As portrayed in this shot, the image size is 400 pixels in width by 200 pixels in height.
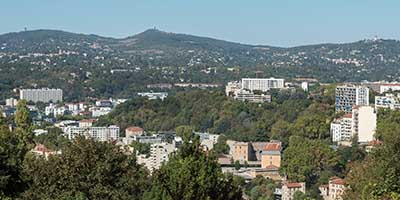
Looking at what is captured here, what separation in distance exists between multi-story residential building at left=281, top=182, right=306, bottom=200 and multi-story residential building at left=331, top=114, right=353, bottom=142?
10.9 metres

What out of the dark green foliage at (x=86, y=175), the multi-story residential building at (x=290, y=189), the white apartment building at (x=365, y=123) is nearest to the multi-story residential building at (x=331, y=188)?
the multi-story residential building at (x=290, y=189)

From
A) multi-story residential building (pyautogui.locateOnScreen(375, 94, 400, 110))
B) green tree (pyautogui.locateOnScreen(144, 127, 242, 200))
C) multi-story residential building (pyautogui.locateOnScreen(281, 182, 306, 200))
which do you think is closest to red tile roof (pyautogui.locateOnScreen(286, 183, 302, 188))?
multi-story residential building (pyautogui.locateOnScreen(281, 182, 306, 200))

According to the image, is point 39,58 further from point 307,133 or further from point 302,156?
point 302,156

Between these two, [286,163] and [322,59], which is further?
[322,59]

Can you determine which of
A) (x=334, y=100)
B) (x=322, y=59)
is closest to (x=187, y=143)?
(x=334, y=100)

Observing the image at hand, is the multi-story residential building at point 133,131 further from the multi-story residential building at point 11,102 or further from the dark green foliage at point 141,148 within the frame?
the multi-story residential building at point 11,102

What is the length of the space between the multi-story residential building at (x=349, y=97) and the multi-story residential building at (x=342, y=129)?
21.4 ft

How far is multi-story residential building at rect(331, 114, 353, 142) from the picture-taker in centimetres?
3531

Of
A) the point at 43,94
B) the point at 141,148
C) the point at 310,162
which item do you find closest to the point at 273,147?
the point at 141,148

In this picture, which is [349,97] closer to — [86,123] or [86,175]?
[86,123]

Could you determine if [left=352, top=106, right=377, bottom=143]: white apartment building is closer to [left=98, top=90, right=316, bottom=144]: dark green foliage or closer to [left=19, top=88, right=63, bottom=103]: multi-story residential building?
[left=98, top=90, right=316, bottom=144]: dark green foliage

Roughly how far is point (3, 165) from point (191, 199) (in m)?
2.36

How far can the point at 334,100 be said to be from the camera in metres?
45.3

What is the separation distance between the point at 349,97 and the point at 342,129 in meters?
8.70
